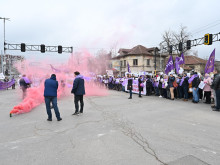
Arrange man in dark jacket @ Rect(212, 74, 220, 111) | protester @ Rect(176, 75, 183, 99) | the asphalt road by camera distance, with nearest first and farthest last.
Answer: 1. the asphalt road
2. man in dark jacket @ Rect(212, 74, 220, 111)
3. protester @ Rect(176, 75, 183, 99)

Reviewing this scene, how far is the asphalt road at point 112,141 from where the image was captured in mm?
2990

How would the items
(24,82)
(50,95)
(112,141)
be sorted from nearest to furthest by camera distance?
(112,141), (50,95), (24,82)

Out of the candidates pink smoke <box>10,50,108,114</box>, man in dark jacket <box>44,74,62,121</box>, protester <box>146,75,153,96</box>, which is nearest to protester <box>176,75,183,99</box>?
protester <box>146,75,153,96</box>

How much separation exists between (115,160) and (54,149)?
1404mm

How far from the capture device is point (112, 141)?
3.79m

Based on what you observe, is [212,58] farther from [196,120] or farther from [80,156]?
[80,156]

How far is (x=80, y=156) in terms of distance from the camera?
3.11 m

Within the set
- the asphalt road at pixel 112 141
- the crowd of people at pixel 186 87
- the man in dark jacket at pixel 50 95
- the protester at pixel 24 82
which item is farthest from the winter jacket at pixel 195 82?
the protester at pixel 24 82

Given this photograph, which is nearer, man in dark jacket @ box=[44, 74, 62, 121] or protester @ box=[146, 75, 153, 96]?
man in dark jacket @ box=[44, 74, 62, 121]

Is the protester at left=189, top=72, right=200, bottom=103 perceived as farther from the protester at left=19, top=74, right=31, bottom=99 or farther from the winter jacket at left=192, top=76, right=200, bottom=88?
the protester at left=19, top=74, right=31, bottom=99

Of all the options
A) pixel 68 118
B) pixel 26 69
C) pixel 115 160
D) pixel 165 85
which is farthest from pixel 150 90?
pixel 115 160

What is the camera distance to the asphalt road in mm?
2990

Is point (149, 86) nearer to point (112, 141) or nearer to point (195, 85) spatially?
point (195, 85)

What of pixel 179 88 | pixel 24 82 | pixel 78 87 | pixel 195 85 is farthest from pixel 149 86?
pixel 24 82
